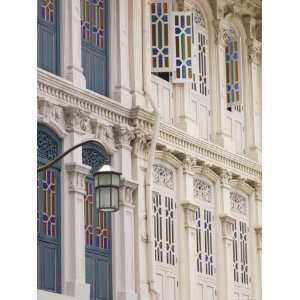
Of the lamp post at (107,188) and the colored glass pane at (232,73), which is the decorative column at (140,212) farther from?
the lamp post at (107,188)

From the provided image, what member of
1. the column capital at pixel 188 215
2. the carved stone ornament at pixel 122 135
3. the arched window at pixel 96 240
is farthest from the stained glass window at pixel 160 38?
the arched window at pixel 96 240

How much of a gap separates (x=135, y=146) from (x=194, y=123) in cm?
129

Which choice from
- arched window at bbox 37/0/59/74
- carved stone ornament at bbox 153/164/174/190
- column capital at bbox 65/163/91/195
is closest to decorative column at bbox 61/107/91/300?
column capital at bbox 65/163/91/195

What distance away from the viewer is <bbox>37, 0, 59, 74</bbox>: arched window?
10406 millimetres

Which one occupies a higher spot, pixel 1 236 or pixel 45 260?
pixel 45 260

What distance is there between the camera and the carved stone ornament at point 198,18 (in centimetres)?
1307

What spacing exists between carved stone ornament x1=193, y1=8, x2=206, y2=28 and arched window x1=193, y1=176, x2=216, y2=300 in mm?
1512

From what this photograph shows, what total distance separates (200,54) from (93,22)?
75.1 inches

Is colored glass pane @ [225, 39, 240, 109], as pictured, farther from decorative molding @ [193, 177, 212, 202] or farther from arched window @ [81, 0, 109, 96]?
arched window @ [81, 0, 109, 96]

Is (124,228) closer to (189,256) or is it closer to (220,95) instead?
(189,256)

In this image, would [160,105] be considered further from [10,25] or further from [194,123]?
[10,25]

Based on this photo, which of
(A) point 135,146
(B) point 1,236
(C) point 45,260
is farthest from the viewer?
(A) point 135,146

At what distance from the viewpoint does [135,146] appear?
11609 mm
